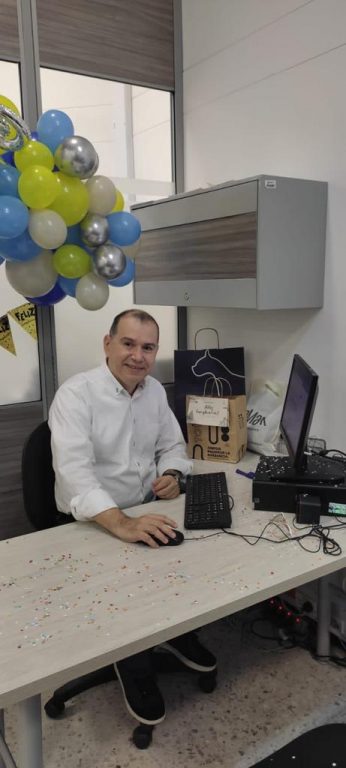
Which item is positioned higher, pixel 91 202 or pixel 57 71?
pixel 57 71

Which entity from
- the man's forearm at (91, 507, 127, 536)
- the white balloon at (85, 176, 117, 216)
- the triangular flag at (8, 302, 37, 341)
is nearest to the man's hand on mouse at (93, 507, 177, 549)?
the man's forearm at (91, 507, 127, 536)

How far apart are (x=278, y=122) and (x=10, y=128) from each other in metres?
1.26

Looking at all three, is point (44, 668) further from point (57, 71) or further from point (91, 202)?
point (57, 71)

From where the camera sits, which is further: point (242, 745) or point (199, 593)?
point (242, 745)

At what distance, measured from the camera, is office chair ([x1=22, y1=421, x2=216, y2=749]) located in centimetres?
182

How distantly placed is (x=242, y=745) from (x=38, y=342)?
1.80 metres

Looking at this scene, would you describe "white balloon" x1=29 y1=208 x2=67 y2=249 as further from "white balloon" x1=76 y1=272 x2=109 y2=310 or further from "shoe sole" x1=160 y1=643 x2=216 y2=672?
"shoe sole" x1=160 y1=643 x2=216 y2=672

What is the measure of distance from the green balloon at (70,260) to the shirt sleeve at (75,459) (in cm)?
39

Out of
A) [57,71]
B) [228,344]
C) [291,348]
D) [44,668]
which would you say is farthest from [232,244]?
[44,668]

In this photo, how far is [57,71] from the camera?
249 centimetres

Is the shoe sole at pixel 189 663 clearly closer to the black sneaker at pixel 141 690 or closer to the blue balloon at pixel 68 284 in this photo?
the black sneaker at pixel 141 690

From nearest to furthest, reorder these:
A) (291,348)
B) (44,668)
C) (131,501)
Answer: (44,668)
(131,501)
(291,348)

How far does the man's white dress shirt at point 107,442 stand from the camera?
1715 millimetres

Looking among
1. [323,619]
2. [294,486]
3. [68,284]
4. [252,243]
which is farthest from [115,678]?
[252,243]
